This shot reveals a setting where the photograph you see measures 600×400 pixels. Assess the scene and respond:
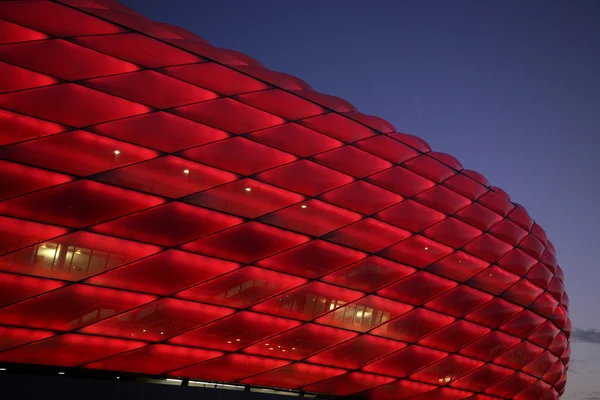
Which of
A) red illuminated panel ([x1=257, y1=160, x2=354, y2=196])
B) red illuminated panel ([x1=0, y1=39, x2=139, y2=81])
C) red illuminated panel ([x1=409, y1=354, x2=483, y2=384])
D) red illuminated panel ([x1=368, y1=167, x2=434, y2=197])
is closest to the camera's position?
red illuminated panel ([x1=0, y1=39, x2=139, y2=81])

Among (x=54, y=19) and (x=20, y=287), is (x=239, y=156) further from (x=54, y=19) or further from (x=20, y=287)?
(x=20, y=287)

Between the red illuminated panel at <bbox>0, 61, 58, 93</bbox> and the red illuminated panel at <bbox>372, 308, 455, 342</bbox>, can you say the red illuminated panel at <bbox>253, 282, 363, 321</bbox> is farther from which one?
the red illuminated panel at <bbox>0, 61, 58, 93</bbox>

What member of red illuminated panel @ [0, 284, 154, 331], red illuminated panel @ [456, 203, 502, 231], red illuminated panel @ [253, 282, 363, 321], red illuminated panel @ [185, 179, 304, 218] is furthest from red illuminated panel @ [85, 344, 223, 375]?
red illuminated panel @ [456, 203, 502, 231]

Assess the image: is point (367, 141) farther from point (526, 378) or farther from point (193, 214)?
point (526, 378)

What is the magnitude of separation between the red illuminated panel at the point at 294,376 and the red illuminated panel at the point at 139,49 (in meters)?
9.35

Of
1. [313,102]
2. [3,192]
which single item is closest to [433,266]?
[313,102]

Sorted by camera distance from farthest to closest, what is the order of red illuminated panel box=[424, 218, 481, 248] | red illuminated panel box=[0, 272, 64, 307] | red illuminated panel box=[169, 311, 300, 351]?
red illuminated panel box=[424, 218, 481, 248]
red illuminated panel box=[169, 311, 300, 351]
red illuminated panel box=[0, 272, 64, 307]

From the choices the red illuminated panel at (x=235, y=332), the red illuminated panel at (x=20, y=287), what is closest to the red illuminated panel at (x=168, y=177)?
the red illuminated panel at (x=20, y=287)

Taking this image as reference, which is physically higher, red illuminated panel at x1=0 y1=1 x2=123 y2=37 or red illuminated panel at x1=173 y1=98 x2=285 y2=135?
red illuminated panel at x1=0 y1=1 x2=123 y2=37

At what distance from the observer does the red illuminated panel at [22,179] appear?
43.2 ft

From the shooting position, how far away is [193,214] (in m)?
15.1

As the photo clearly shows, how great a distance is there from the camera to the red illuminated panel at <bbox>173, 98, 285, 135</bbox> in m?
15.9

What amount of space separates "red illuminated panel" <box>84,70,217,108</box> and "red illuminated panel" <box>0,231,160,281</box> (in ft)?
12.5

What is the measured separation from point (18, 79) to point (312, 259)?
29.8 ft
